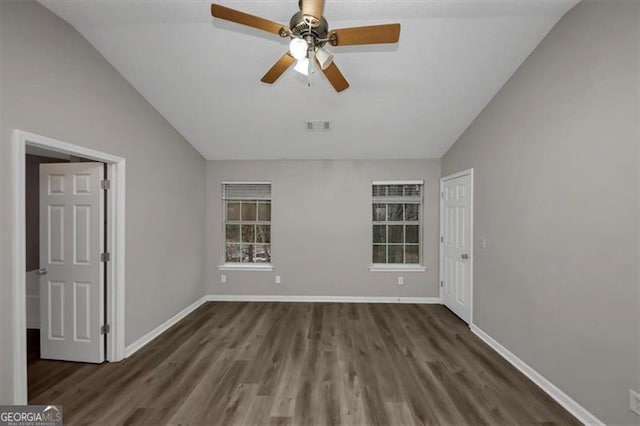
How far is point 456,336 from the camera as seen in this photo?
3115 mm

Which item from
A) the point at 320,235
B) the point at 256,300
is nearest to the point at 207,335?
the point at 256,300

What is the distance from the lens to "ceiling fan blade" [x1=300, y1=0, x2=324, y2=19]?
139cm

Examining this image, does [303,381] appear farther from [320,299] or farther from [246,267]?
[246,267]

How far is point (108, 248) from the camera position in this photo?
103 inches

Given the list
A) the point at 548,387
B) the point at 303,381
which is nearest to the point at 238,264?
the point at 303,381

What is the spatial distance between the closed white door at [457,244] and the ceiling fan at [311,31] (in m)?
2.58

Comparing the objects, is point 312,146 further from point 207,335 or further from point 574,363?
point 574,363

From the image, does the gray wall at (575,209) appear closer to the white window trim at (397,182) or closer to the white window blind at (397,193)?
the white window trim at (397,182)

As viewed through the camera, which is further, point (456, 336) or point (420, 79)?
point (456, 336)

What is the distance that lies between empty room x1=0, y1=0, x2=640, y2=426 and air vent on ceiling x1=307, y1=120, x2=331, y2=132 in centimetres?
5

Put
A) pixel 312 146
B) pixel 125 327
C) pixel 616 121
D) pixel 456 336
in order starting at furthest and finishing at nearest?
pixel 312 146
pixel 456 336
pixel 125 327
pixel 616 121

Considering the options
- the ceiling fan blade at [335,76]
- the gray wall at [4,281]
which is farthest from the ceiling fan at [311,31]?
the gray wall at [4,281]

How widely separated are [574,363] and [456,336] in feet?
4.11

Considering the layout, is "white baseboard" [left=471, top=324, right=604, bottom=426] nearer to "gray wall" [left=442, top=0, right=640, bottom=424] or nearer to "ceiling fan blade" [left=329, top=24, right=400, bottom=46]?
"gray wall" [left=442, top=0, right=640, bottom=424]
